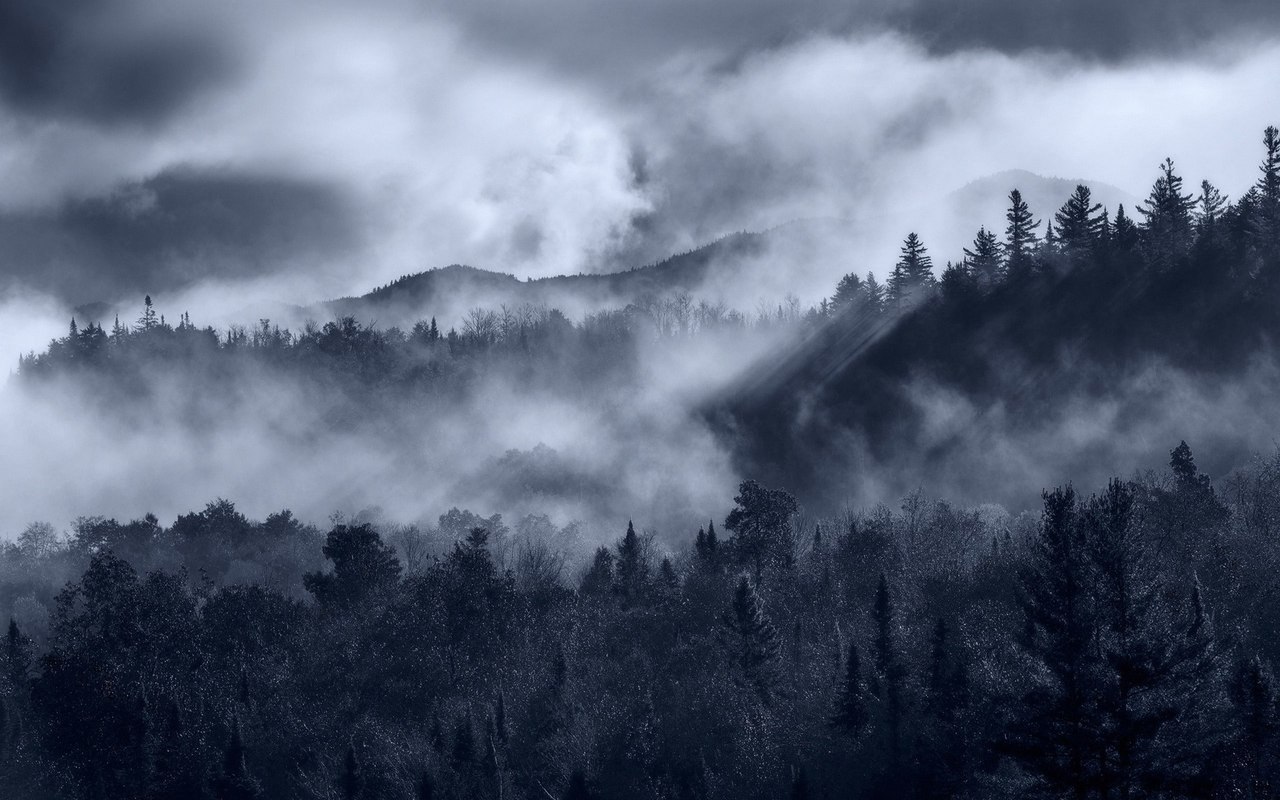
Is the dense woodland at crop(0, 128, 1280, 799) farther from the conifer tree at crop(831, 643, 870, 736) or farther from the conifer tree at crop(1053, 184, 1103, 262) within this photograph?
the conifer tree at crop(1053, 184, 1103, 262)

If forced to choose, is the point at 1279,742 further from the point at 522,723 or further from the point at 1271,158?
the point at 1271,158

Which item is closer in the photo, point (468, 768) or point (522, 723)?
point (468, 768)

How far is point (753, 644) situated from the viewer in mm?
78938

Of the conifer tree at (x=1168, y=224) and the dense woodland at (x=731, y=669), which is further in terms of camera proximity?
the conifer tree at (x=1168, y=224)

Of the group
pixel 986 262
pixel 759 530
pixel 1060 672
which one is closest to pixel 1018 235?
pixel 986 262

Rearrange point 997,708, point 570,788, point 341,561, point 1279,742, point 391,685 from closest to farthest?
point 997,708 < point 1279,742 < point 570,788 < point 391,685 < point 341,561

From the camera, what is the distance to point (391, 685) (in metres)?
84.4

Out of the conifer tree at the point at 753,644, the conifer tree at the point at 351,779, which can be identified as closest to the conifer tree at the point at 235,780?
the conifer tree at the point at 351,779

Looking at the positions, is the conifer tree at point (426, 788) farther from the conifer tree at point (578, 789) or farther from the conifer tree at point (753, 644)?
the conifer tree at point (753, 644)

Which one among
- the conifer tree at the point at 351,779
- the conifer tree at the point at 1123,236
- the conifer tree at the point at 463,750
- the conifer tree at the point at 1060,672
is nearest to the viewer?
the conifer tree at the point at 1060,672

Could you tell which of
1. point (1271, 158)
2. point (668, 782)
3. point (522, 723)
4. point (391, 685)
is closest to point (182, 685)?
point (391, 685)

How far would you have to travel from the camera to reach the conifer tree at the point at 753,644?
77.5m

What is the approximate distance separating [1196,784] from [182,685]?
70342 millimetres

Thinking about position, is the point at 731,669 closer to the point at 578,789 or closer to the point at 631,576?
the point at 578,789
